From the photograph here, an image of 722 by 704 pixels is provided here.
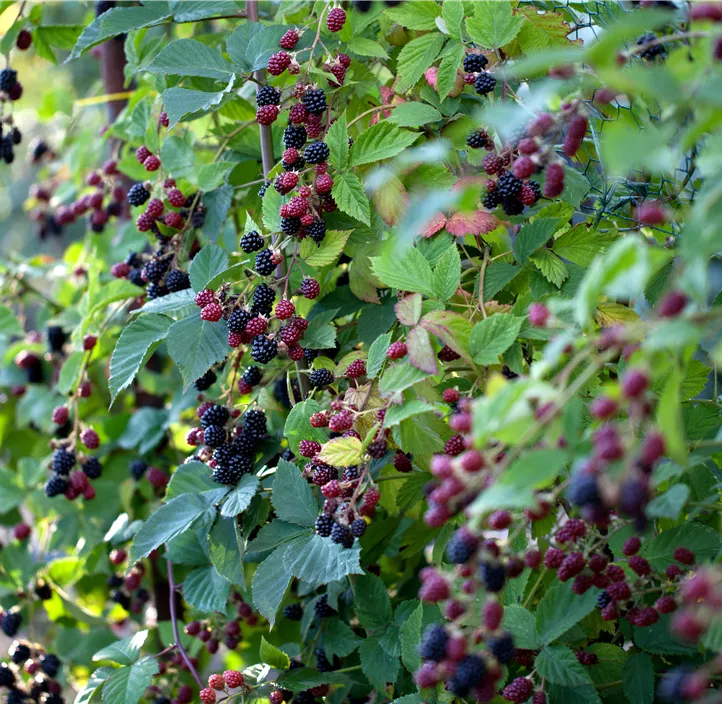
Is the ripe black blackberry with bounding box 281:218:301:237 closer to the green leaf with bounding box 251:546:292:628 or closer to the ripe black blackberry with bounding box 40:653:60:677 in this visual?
the green leaf with bounding box 251:546:292:628

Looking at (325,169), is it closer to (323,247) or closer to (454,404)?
(323,247)

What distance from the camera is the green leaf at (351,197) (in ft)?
3.27

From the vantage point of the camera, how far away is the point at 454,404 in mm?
909

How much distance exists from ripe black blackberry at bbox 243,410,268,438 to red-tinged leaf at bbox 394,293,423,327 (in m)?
0.31

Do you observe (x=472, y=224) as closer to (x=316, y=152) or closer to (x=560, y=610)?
Result: (x=316, y=152)

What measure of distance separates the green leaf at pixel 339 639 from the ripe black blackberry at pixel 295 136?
69 centimetres

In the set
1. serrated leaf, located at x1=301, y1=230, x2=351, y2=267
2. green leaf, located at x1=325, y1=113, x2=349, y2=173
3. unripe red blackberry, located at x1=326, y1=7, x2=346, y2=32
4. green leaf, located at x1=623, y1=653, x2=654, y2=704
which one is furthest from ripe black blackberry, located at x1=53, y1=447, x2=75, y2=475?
green leaf, located at x1=623, y1=653, x2=654, y2=704

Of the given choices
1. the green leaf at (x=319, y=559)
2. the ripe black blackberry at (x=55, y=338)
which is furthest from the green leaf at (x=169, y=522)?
the ripe black blackberry at (x=55, y=338)

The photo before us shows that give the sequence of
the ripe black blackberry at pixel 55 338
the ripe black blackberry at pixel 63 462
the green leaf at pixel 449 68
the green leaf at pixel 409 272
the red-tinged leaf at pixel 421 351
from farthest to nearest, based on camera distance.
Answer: the ripe black blackberry at pixel 55 338, the ripe black blackberry at pixel 63 462, the green leaf at pixel 449 68, the green leaf at pixel 409 272, the red-tinged leaf at pixel 421 351

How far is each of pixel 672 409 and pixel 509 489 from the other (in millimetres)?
138

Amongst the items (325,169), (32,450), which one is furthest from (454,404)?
(32,450)

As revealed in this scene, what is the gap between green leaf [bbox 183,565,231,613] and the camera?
1.16m

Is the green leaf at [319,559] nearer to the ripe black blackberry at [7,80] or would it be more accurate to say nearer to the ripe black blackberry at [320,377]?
the ripe black blackberry at [320,377]

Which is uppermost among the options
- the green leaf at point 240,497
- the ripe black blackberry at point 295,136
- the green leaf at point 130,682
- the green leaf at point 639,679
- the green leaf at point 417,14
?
the green leaf at point 417,14
